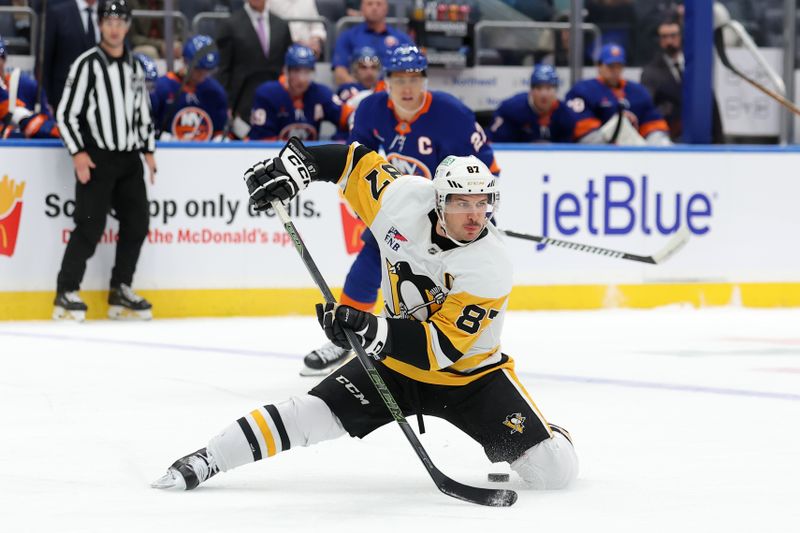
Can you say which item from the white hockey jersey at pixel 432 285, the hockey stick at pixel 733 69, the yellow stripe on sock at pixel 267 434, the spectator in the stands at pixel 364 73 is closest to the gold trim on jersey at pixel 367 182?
the white hockey jersey at pixel 432 285

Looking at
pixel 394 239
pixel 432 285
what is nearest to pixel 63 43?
pixel 394 239

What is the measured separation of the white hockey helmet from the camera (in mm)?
2980

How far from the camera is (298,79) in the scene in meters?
7.21

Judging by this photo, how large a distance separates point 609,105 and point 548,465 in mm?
4909

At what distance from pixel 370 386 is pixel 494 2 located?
17.6 feet

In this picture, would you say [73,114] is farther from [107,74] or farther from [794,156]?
[794,156]

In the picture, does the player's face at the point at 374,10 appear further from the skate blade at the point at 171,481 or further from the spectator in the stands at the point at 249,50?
the skate blade at the point at 171,481

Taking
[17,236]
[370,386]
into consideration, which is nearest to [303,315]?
[17,236]

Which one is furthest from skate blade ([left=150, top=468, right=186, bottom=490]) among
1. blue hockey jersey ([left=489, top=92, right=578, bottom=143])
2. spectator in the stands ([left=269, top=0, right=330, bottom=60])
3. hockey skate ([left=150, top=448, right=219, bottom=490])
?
spectator in the stands ([left=269, top=0, right=330, bottom=60])

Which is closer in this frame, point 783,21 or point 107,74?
point 107,74

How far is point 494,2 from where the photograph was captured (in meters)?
8.12

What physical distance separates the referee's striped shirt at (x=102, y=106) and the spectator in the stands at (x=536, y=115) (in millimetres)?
2120

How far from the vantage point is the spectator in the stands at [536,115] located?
7570mm

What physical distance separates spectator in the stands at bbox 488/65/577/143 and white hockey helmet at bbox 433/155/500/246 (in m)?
4.56
